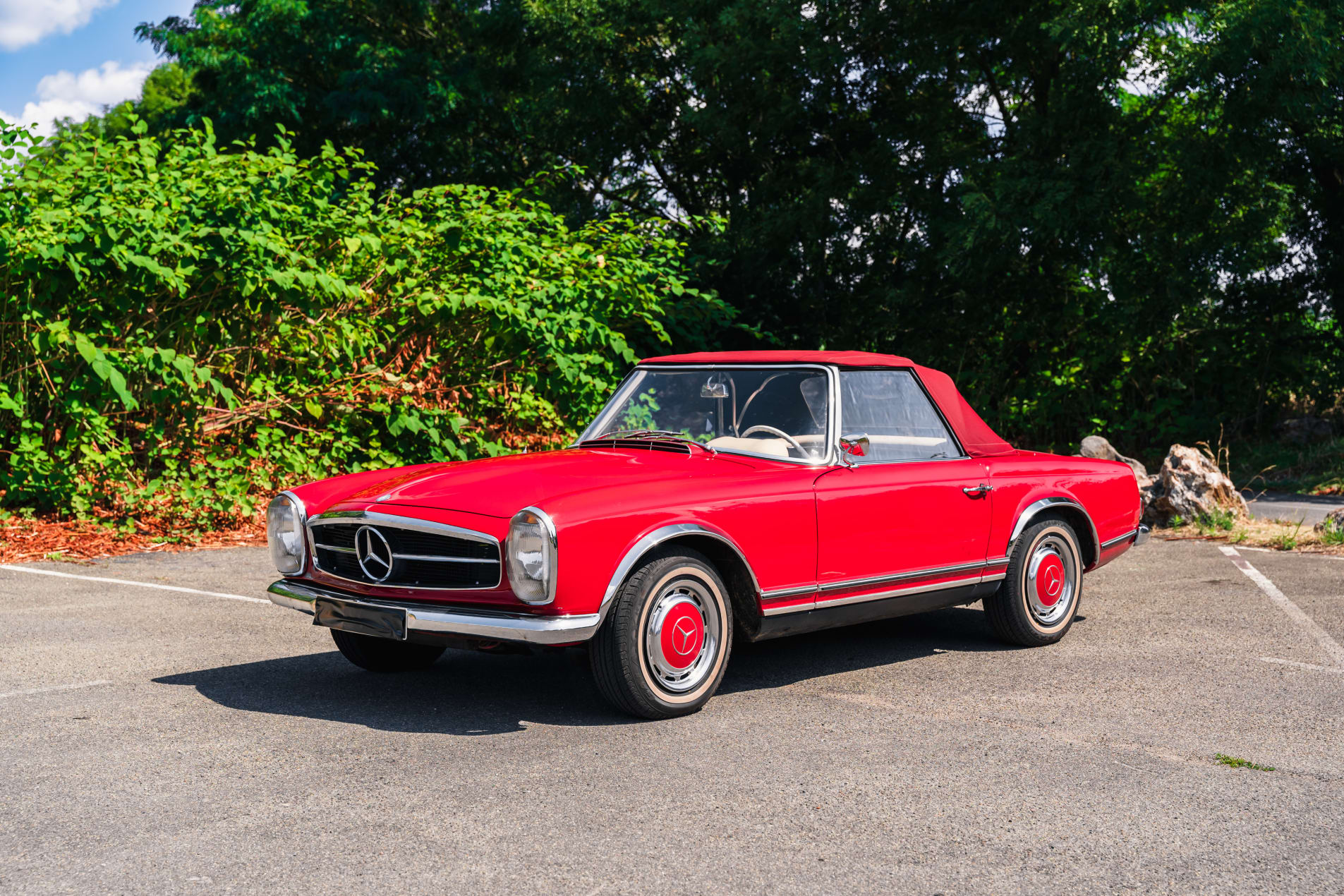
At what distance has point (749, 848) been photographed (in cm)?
371

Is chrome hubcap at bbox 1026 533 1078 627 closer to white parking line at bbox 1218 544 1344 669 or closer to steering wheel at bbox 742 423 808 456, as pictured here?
white parking line at bbox 1218 544 1344 669

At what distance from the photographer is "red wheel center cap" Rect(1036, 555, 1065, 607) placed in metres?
6.82

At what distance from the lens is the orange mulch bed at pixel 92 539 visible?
9898 mm

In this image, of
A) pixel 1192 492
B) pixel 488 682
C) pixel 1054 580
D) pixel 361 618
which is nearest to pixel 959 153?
pixel 1192 492

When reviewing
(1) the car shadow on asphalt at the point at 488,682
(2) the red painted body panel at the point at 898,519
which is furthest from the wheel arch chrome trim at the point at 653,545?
(2) the red painted body panel at the point at 898,519

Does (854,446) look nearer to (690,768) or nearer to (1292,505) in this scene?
(690,768)

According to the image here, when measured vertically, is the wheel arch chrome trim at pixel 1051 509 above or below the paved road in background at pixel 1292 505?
above

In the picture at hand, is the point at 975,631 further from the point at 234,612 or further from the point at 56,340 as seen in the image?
the point at 56,340

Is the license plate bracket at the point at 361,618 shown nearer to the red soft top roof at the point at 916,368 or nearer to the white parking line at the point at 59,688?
the white parking line at the point at 59,688

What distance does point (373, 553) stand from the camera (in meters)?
5.30

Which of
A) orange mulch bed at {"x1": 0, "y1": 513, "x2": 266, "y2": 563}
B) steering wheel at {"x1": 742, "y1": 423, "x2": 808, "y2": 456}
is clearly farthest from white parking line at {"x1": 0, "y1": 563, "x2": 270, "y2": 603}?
steering wheel at {"x1": 742, "y1": 423, "x2": 808, "y2": 456}

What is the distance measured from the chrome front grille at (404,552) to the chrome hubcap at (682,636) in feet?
2.26

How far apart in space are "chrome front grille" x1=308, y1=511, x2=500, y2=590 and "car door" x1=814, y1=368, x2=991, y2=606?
1.59m

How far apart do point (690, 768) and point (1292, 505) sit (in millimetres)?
12873
